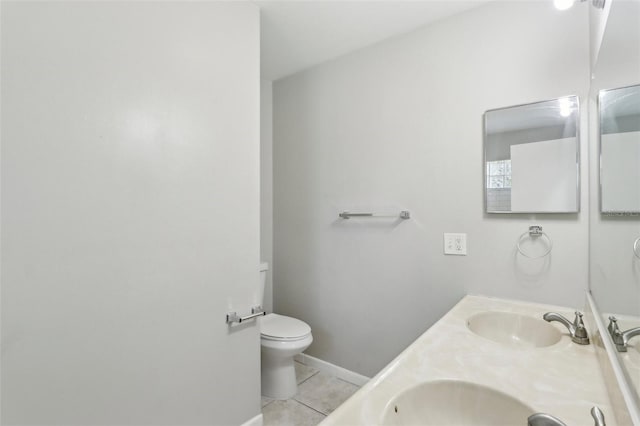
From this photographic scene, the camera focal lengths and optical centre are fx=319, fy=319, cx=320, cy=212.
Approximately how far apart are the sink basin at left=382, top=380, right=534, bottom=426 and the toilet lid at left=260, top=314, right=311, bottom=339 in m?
1.33

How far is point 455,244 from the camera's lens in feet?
6.08

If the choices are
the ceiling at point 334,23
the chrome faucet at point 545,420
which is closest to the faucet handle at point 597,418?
the chrome faucet at point 545,420

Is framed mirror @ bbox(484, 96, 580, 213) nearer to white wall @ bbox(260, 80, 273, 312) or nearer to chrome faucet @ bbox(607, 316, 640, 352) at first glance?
chrome faucet @ bbox(607, 316, 640, 352)

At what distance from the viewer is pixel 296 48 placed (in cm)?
231

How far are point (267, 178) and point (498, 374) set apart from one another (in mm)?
2312

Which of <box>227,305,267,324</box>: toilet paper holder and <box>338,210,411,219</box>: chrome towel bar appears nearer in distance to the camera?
<box>227,305,267,324</box>: toilet paper holder

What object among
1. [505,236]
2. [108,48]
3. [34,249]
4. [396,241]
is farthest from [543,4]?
[34,249]

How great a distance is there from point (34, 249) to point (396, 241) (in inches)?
70.5

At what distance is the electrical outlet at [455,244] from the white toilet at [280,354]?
1.06 meters

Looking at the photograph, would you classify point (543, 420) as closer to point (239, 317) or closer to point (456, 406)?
point (456, 406)

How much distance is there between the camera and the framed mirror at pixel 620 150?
2.38 ft

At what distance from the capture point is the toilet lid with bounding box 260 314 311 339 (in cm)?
208

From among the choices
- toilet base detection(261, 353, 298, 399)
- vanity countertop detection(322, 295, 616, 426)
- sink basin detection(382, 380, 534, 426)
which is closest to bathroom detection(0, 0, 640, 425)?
vanity countertop detection(322, 295, 616, 426)

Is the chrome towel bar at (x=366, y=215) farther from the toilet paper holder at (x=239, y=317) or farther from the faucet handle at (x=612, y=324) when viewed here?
the faucet handle at (x=612, y=324)
